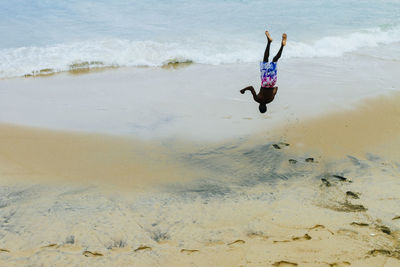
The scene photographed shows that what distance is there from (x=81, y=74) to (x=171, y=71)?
266 cm

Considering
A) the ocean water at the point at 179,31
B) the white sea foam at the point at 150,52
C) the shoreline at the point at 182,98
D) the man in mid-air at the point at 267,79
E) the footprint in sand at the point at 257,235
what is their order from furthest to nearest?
the ocean water at the point at 179,31 < the white sea foam at the point at 150,52 < the shoreline at the point at 182,98 < the man in mid-air at the point at 267,79 < the footprint in sand at the point at 257,235

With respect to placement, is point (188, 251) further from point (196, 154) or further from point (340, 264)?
point (196, 154)

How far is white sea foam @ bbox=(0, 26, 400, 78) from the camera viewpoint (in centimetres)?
1108

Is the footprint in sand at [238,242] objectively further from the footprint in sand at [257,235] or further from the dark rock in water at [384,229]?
the dark rock in water at [384,229]

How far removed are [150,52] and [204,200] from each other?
Answer: 8615 millimetres

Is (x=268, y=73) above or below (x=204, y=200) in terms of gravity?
above

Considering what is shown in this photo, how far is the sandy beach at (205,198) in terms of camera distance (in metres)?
3.74

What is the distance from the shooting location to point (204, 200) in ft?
15.4

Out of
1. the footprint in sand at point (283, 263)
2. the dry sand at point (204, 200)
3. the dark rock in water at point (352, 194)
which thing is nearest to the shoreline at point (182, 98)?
the dry sand at point (204, 200)

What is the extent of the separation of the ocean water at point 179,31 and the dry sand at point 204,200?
5.67 meters

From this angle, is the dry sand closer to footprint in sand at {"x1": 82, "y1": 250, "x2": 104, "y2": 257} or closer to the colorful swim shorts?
footprint in sand at {"x1": 82, "y1": 250, "x2": 104, "y2": 257}

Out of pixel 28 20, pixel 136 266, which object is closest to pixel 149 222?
pixel 136 266

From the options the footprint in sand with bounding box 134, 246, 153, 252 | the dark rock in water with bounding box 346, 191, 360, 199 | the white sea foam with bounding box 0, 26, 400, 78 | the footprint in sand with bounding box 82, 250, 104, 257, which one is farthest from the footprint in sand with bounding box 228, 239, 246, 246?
the white sea foam with bounding box 0, 26, 400, 78

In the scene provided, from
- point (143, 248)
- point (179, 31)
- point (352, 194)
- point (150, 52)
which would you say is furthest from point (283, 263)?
point (179, 31)
